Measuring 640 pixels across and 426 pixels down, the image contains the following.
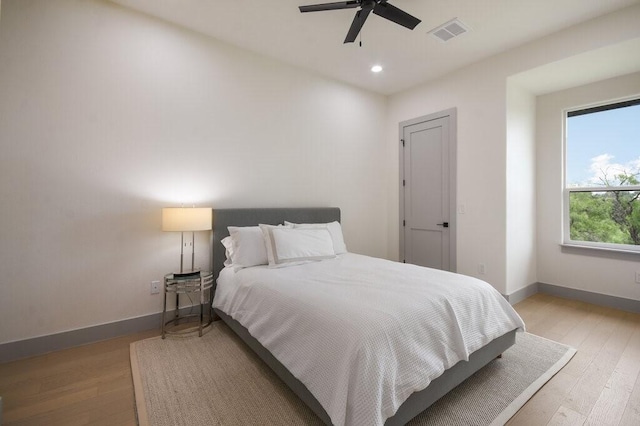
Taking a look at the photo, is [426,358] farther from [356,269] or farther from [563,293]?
[563,293]

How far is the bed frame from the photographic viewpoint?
142 centimetres

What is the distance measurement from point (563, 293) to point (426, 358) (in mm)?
3345

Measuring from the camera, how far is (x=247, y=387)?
179 centimetres

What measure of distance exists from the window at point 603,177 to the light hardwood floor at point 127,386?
4.10 ft

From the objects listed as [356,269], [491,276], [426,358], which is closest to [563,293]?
[491,276]

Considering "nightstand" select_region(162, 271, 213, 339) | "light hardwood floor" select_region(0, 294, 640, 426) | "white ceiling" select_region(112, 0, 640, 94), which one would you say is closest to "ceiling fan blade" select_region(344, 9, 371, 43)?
"white ceiling" select_region(112, 0, 640, 94)

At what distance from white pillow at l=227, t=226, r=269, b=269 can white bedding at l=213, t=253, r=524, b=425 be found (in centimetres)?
26

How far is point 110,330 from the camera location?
2.45 meters

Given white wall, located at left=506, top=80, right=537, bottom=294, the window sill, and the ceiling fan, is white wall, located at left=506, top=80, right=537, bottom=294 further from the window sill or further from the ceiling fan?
the ceiling fan

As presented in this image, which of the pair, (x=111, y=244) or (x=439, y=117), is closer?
(x=111, y=244)

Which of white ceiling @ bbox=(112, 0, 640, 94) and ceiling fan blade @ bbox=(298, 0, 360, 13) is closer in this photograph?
ceiling fan blade @ bbox=(298, 0, 360, 13)

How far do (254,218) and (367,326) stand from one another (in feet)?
6.67

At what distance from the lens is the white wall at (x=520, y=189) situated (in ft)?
10.7

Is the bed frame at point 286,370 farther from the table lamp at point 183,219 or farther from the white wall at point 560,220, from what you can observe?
the white wall at point 560,220
